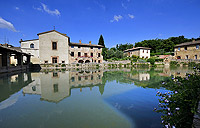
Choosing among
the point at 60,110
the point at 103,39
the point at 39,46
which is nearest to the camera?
the point at 60,110

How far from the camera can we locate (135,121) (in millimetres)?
3051

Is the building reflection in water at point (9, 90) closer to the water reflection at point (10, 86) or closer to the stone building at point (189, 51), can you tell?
the water reflection at point (10, 86)

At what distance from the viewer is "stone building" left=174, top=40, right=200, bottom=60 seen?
32412 mm

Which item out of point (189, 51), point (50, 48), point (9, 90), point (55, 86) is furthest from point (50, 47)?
point (189, 51)

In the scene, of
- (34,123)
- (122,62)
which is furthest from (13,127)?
(122,62)

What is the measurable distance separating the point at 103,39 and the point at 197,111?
5102 cm

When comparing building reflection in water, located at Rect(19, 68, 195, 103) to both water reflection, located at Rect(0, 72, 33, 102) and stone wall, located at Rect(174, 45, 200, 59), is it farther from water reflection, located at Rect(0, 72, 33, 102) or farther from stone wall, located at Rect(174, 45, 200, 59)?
stone wall, located at Rect(174, 45, 200, 59)

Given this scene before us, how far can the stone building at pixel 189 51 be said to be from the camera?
3241 centimetres

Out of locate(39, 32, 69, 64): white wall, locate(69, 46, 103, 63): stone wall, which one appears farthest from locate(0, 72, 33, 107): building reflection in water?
locate(69, 46, 103, 63): stone wall

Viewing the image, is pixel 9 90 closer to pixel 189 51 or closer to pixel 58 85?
pixel 58 85

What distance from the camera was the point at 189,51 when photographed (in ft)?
113

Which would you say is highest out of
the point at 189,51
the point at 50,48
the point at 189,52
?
the point at 189,51

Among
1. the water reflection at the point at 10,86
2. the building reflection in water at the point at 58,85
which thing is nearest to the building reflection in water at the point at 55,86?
the building reflection in water at the point at 58,85

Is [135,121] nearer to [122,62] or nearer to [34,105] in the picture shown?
[34,105]
